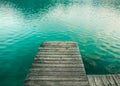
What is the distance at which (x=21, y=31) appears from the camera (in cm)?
2927

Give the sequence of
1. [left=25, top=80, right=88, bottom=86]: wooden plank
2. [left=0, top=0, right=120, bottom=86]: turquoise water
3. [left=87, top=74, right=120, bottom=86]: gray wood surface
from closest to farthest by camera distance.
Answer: [left=25, top=80, right=88, bottom=86]: wooden plank
[left=87, top=74, right=120, bottom=86]: gray wood surface
[left=0, top=0, right=120, bottom=86]: turquoise water

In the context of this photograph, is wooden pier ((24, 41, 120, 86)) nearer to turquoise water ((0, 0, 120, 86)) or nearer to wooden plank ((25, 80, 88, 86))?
wooden plank ((25, 80, 88, 86))

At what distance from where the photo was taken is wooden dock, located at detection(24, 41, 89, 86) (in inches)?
407

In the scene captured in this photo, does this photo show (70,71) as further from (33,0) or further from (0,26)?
(33,0)

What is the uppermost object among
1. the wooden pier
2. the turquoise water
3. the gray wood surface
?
the wooden pier

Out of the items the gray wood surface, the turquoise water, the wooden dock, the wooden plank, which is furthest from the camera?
the turquoise water

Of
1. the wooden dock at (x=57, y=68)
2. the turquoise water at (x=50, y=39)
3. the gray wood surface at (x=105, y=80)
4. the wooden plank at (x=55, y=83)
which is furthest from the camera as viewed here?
the turquoise water at (x=50, y=39)

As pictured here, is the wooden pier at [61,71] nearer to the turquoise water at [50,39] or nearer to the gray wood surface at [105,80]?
the gray wood surface at [105,80]

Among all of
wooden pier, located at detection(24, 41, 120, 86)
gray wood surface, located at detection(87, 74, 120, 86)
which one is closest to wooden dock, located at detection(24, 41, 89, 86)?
wooden pier, located at detection(24, 41, 120, 86)

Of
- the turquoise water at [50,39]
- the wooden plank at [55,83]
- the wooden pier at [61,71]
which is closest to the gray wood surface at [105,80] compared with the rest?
the wooden pier at [61,71]

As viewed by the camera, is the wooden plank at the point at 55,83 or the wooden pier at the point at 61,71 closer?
the wooden plank at the point at 55,83

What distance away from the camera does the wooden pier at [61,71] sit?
10.4 meters

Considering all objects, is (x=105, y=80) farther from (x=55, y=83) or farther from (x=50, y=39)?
(x=50, y=39)

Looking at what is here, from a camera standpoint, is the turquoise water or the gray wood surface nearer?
the gray wood surface
